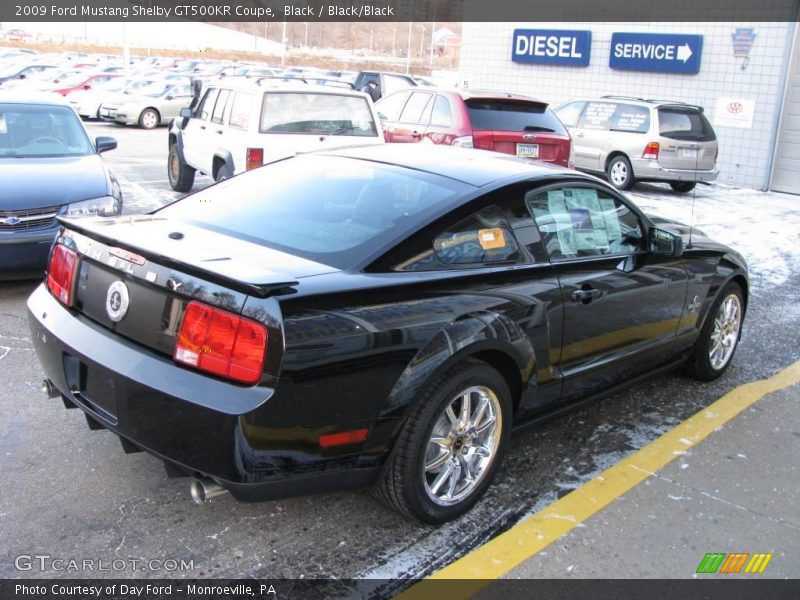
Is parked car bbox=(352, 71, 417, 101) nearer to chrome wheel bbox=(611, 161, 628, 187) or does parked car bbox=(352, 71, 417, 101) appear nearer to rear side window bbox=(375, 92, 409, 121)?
chrome wheel bbox=(611, 161, 628, 187)

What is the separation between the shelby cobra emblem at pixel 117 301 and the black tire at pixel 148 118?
844 inches

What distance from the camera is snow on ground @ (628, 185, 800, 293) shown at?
31.0ft

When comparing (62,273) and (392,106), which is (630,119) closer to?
(392,106)

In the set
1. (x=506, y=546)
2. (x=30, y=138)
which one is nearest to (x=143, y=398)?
(x=506, y=546)

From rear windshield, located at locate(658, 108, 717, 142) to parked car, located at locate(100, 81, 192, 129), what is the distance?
14.2m

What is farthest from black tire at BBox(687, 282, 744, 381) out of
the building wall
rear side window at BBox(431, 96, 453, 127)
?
the building wall

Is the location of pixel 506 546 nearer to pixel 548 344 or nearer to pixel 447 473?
pixel 447 473

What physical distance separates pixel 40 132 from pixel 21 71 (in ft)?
87.8

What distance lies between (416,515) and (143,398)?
122 centimetres

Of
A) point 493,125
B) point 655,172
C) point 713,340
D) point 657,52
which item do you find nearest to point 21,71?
point 657,52

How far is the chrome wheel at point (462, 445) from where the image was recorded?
3387mm

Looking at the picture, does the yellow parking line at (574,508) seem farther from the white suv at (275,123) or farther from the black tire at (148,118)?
the black tire at (148,118)

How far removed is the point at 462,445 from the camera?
3484 millimetres

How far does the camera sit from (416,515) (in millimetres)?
3348
